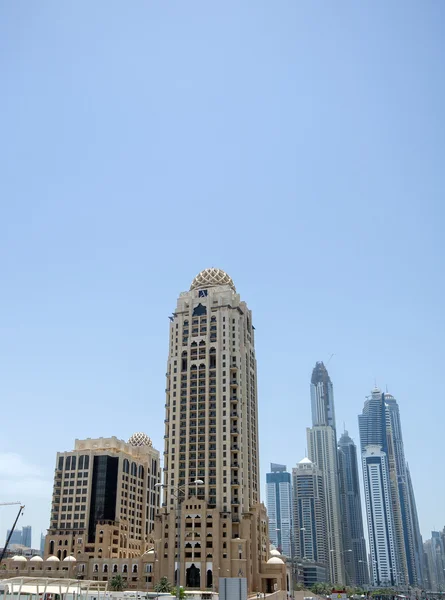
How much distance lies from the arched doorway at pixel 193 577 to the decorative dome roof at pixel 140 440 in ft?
235

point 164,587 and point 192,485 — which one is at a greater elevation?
point 192,485

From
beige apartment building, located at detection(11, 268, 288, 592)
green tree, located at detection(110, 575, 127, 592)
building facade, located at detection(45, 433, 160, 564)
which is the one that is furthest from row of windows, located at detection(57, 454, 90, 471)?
green tree, located at detection(110, 575, 127, 592)

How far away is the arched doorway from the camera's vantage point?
119 metres

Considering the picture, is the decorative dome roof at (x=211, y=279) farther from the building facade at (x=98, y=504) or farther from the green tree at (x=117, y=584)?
the green tree at (x=117, y=584)

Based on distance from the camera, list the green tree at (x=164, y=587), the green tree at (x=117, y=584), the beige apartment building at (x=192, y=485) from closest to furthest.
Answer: the green tree at (x=164, y=587), the green tree at (x=117, y=584), the beige apartment building at (x=192, y=485)

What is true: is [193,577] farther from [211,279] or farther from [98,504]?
[211,279]

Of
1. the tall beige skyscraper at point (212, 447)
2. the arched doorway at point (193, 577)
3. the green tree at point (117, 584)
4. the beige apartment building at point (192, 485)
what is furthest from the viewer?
the beige apartment building at point (192, 485)

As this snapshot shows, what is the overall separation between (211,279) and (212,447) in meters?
42.4

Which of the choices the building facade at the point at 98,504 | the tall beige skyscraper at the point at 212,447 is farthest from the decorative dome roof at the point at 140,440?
the tall beige skyscraper at the point at 212,447

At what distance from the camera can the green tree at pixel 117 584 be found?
119 metres

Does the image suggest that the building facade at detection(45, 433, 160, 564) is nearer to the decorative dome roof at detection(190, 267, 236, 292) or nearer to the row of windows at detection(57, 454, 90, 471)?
the row of windows at detection(57, 454, 90, 471)

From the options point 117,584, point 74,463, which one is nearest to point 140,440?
point 74,463

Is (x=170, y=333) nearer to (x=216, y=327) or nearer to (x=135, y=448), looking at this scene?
(x=216, y=327)

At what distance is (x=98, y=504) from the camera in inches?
6191
